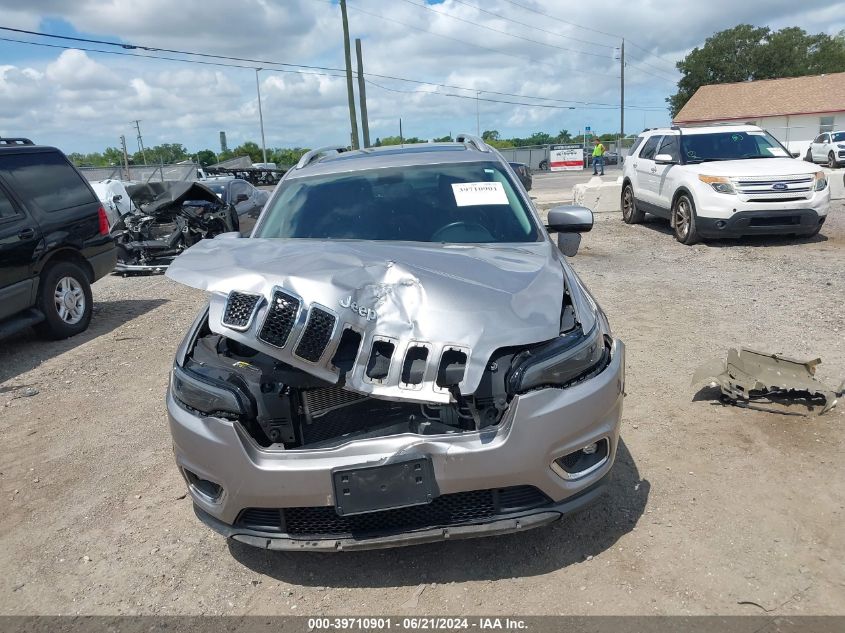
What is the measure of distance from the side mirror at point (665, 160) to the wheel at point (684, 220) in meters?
0.64

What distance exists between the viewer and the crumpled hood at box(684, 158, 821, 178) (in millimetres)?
9500

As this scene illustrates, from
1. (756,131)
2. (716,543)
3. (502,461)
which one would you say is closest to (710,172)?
(756,131)

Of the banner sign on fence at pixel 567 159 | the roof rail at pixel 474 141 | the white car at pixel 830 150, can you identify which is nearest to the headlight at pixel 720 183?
the roof rail at pixel 474 141

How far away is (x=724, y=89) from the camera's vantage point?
57.2m

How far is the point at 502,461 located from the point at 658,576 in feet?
2.89

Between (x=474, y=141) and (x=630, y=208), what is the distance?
29.1 ft

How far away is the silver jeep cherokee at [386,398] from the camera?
249cm

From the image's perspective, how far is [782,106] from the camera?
170 ft

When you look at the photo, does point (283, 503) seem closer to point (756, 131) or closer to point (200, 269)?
point (200, 269)

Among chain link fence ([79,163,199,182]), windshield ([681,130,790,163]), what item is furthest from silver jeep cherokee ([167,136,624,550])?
chain link fence ([79,163,199,182])

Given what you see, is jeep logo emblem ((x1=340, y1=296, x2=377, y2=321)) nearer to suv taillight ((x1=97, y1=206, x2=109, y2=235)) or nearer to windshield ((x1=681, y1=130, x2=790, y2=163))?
suv taillight ((x1=97, y1=206, x2=109, y2=235))

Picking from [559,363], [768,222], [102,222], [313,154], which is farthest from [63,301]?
[768,222]

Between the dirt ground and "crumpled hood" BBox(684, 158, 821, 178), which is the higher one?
"crumpled hood" BBox(684, 158, 821, 178)

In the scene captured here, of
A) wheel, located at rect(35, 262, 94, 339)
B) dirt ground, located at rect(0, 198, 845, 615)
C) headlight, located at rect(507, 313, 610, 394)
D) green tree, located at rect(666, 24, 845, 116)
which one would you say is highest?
green tree, located at rect(666, 24, 845, 116)
